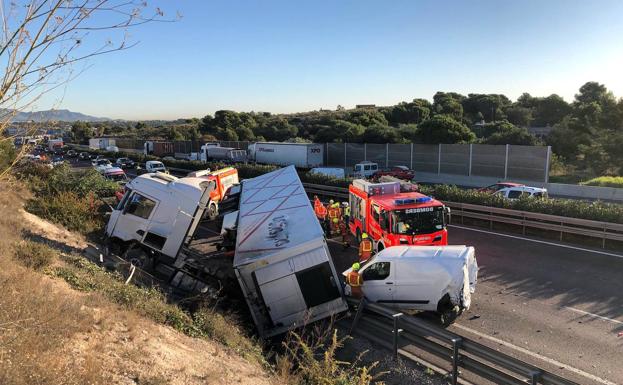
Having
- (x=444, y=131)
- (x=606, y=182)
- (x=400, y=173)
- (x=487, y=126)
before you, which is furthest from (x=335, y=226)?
(x=487, y=126)

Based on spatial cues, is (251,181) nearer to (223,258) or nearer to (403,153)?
(223,258)

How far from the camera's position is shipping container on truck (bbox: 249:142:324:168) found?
44438 mm

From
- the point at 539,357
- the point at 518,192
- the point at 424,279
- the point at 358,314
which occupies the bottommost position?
the point at 539,357

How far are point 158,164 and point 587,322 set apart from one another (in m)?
40.8

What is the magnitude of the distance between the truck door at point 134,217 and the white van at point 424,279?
642 cm

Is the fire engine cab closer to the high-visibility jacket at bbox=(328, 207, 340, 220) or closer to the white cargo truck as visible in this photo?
the high-visibility jacket at bbox=(328, 207, 340, 220)

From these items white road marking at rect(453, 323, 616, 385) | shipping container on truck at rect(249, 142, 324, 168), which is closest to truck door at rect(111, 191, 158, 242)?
white road marking at rect(453, 323, 616, 385)

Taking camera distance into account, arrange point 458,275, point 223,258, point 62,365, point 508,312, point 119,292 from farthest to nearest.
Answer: point 223,258 < point 508,312 < point 458,275 < point 119,292 < point 62,365

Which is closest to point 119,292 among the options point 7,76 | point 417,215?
point 7,76

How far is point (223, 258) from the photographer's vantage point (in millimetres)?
14367

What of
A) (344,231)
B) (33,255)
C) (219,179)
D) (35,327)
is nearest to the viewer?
(35,327)

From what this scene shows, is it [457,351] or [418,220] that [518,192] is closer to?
[418,220]

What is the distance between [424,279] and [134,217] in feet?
27.3

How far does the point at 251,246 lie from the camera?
10.3 metres
